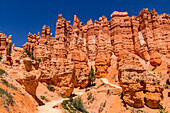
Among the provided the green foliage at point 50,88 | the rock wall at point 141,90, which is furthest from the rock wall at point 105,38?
the rock wall at point 141,90

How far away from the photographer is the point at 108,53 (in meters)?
47.7

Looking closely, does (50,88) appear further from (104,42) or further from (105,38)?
(105,38)

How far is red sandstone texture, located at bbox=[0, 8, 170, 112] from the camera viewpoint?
17.0 meters

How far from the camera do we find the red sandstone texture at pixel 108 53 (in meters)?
17.0

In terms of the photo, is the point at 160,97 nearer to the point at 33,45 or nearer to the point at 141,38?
the point at 141,38

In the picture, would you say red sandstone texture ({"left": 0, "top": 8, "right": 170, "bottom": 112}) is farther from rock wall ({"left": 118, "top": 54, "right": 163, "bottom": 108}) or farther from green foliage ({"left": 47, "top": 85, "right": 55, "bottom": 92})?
green foliage ({"left": 47, "top": 85, "right": 55, "bottom": 92})

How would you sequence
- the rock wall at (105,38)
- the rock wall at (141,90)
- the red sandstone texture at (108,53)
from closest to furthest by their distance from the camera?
the rock wall at (141,90), the red sandstone texture at (108,53), the rock wall at (105,38)

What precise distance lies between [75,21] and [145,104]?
150 ft

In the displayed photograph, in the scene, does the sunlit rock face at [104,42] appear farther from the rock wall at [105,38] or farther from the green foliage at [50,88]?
the green foliage at [50,88]

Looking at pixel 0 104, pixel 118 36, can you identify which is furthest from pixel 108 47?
pixel 0 104

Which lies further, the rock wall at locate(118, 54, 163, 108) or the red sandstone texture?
the red sandstone texture

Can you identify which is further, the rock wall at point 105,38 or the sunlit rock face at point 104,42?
the rock wall at point 105,38

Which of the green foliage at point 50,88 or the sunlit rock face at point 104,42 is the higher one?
the sunlit rock face at point 104,42

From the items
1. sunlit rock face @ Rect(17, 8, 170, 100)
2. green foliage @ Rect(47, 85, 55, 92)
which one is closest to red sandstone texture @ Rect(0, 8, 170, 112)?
sunlit rock face @ Rect(17, 8, 170, 100)
